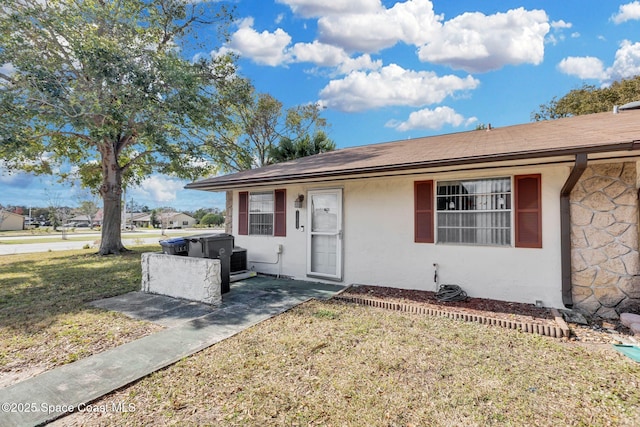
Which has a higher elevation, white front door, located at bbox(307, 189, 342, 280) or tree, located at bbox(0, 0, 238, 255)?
tree, located at bbox(0, 0, 238, 255)

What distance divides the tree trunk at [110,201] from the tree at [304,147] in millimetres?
8545

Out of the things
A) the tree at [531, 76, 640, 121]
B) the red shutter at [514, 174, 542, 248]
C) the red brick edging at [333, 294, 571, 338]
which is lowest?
the red brick edging at [333, 294, 571, 338]

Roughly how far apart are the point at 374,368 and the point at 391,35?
43.8 ft

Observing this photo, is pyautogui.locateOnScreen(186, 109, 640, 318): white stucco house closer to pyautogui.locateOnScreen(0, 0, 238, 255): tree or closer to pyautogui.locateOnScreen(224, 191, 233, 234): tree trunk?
pyautogui.locateOnScreen(224, 191, 233, 234): tree trunk

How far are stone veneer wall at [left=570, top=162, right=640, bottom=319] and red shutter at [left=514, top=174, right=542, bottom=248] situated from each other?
1.60 ft

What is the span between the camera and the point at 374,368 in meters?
3.24

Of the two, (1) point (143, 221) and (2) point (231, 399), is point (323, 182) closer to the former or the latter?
(2) point (231, 399)

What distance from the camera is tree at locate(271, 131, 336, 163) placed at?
54.5 feet

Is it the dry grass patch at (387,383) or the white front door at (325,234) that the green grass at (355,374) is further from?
the white front door at (325,234)

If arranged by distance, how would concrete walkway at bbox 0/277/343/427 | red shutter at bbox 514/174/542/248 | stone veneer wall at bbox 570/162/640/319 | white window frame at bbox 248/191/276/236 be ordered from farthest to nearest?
1. white window frame at bbox 248/191/276/236
2. red shutter at bbox 514/174/542/248
3. stone veneer wall at bbox 570/162/640/319
4. concrete walkway at bbox 0/277/343/427

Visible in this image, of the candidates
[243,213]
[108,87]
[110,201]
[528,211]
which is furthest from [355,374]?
[110,201]

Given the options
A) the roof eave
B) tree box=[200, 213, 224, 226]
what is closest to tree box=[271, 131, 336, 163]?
the roof eave

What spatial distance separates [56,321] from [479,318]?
693 centimetres

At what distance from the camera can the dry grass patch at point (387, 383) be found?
8.10ft
